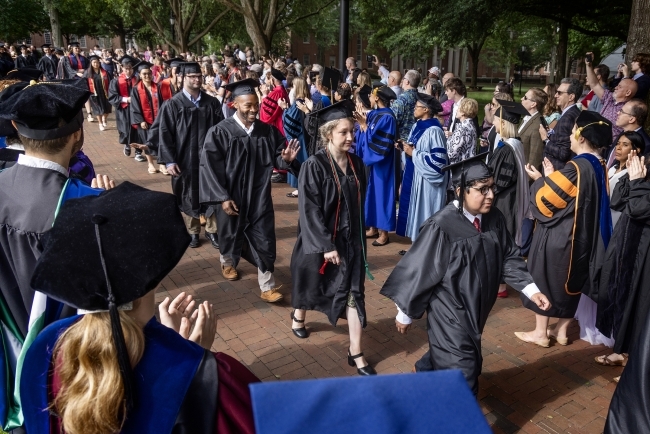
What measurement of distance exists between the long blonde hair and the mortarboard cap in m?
0.60

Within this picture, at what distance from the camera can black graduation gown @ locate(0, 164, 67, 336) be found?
8.41 ft

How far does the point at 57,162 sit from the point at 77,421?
1607 mm

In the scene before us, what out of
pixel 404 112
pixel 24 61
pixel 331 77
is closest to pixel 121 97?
pixel 331 77

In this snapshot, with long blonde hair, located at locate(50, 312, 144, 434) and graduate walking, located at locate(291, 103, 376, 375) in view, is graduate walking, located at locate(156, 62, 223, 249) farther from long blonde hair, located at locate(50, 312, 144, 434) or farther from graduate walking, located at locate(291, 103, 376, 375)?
long blonde hair, located at locate(50, 312, 144, 434)

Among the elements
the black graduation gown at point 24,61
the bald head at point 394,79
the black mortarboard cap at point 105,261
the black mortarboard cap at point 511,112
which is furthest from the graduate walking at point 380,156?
the black graduation gown at point 24,61

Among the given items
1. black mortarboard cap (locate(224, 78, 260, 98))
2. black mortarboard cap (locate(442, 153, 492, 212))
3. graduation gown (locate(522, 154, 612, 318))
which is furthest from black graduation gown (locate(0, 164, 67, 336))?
graduation gown (locate(522, 154, 612, 318))

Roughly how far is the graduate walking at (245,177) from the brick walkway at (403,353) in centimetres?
52

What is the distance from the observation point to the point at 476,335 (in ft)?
11.3

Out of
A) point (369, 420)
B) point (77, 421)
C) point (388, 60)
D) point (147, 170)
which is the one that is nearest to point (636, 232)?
point (369, 420)

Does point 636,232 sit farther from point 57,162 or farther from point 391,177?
point 57,162

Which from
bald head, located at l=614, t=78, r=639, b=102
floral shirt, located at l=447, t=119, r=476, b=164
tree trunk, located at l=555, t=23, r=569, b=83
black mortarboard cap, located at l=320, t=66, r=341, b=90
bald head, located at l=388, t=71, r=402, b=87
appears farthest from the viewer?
tree trunk, located at l=555, t=23, r=569, b=83

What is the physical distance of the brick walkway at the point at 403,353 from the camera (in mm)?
4070

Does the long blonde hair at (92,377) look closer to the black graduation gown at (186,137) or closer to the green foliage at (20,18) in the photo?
the black graduation gown at (186,137)

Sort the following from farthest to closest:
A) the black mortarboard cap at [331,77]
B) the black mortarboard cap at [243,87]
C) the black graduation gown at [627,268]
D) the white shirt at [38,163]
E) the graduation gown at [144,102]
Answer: the graduation gown at [144,102]
the black mortarboard cap at [331,77]
the black mortarboard cap at [243,87]
the black graduation gown at [627,268]
the white shirt at [38,163]
